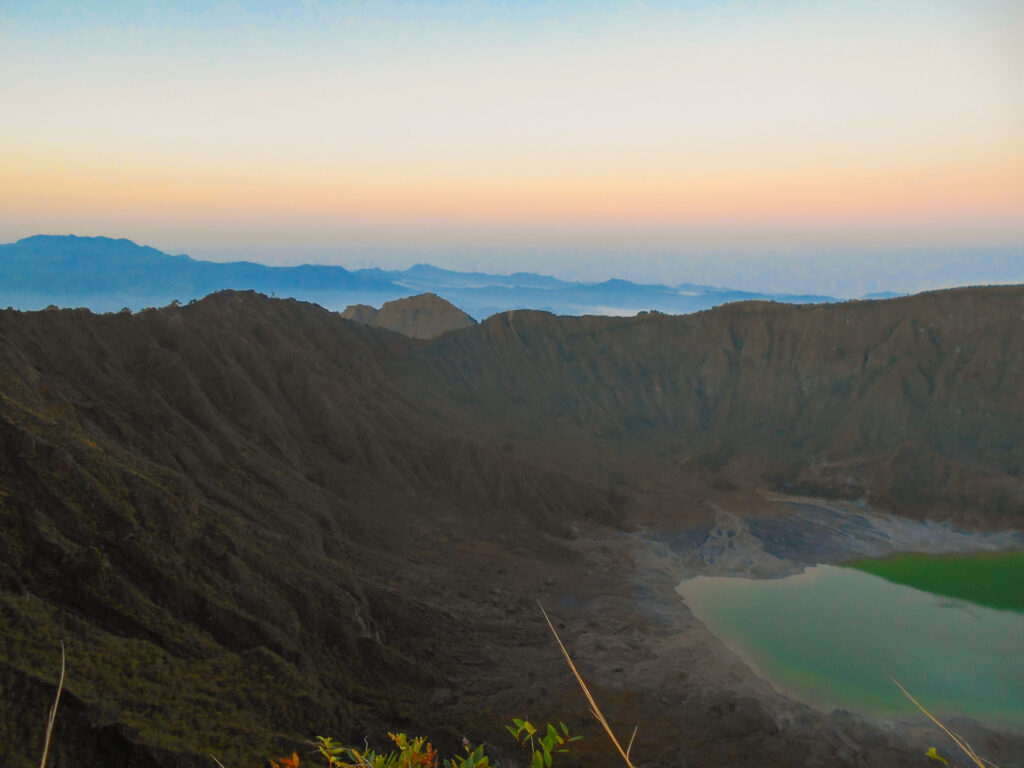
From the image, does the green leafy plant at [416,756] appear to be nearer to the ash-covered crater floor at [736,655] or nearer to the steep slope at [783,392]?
the ash-covered crater floor at [736,655]

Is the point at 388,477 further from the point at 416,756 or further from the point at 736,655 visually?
the point at 416,756

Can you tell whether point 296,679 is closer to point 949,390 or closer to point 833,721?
point 833,721

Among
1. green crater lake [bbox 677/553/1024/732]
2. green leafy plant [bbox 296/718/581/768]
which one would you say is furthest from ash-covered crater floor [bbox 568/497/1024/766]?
green leafy plant [bbox 296/718/581/768]

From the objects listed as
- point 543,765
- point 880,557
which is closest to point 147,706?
point 543,765

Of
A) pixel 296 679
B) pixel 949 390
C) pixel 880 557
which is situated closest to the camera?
pixel 296 679

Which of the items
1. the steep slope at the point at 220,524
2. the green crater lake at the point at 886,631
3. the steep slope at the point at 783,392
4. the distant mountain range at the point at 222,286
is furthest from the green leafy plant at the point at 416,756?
the distant mountain range at the point at 222,286

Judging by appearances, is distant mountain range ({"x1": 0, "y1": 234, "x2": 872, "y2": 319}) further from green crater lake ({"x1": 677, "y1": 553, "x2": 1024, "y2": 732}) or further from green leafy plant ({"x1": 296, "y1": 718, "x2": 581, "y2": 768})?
green leafy plant ({"x1": 296, "y1": 718, "x2": 581, "y2": 768})
